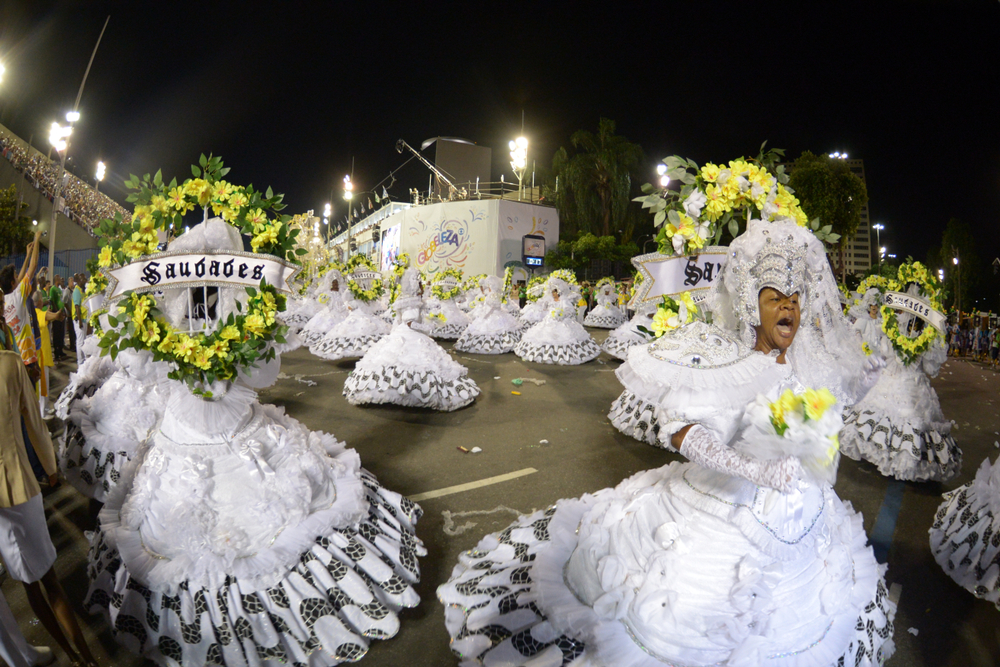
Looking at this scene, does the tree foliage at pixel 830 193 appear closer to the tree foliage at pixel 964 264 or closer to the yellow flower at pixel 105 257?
the tree foliage at pixel 964 264

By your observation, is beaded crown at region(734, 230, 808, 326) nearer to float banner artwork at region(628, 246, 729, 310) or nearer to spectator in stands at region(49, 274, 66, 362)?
float banner artwork at region(628, 246, 729, 310)

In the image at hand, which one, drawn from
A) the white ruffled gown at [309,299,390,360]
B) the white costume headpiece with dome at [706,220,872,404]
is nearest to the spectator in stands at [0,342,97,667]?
the white costume headpiece with dome at [706,220,872,404]

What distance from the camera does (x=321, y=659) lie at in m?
2.42

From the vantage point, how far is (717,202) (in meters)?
2.76

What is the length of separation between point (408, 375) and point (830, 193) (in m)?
22.2

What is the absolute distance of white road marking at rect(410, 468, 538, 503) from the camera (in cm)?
438

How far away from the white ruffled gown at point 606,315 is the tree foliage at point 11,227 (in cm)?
1802

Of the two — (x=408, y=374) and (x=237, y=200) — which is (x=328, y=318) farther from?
(x=237, y=200)

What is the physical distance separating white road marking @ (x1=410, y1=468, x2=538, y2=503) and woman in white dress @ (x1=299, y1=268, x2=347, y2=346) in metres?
9.77

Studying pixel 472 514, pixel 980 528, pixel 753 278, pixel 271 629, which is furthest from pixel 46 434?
pixel 980 528

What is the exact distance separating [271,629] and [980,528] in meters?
4.45

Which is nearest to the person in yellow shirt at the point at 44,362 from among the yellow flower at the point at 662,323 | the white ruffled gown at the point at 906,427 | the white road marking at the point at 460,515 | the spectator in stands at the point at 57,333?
the spectator in stands at the point at 57,333

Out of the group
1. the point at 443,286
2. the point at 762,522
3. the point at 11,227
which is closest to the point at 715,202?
the point at 762,522

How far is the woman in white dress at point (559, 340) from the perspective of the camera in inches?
450
